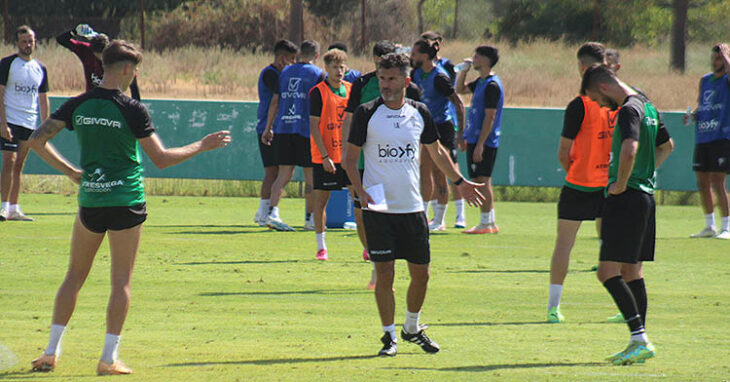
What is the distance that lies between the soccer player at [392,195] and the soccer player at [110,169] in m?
1.12

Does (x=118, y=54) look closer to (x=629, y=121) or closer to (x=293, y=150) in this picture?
(x=629, y=121)

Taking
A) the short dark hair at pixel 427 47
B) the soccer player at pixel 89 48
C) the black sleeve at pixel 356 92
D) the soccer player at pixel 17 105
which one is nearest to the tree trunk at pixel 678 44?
the short dark hair at pixel 427 47

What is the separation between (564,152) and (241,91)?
2438 cm

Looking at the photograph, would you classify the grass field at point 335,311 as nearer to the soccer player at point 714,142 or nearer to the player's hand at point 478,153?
the soccer player at point 714,142

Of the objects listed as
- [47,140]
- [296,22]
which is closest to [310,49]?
[47,140]

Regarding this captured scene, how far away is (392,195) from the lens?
23.2ft

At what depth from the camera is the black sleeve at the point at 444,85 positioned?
13141 millimetres

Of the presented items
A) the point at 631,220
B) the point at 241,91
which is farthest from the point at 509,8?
the point at 631,220

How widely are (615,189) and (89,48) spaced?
24.7 feet

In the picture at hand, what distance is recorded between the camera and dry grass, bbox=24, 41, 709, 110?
31.3 m

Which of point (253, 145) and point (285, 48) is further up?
point (285, 48)

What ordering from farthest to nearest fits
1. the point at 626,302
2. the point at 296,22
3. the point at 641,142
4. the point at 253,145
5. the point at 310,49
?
the point at 296,22
the point at 253,145
the point at 310,49
the point at 641,142
the point at 626,302

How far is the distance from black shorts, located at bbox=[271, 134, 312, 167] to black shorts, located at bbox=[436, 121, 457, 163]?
1736 mm

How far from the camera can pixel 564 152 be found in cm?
824
